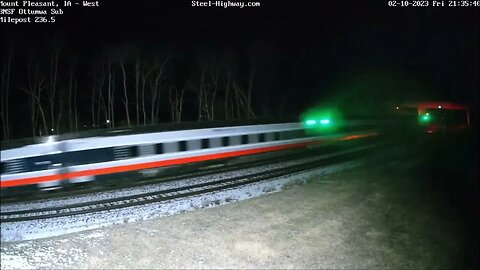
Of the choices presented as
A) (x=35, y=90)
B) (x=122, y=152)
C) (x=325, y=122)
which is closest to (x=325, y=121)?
(x=325, y=122)

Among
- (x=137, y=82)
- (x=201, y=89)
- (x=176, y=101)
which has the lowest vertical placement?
(x=176, y=101)

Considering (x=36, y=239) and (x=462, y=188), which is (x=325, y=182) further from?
(x=36, y=239)

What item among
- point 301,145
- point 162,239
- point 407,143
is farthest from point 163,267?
point 407,143

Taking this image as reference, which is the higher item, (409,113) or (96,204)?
(409,113)

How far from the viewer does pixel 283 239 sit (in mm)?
7250

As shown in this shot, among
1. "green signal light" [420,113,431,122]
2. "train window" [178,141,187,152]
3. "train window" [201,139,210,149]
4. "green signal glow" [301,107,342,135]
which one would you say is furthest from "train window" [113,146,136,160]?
"green signal light" [420,113,431,122]

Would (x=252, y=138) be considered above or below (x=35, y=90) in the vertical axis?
below

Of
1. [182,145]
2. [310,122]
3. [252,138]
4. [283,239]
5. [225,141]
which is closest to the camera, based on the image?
[283,239]

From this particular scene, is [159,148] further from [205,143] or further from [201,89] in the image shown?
[201,89]

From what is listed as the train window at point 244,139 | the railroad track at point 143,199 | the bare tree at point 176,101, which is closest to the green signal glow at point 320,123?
the train window at point 244,139

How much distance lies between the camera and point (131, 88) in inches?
1628

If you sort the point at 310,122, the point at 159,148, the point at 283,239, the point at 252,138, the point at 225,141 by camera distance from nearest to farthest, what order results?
the point at 283,239
the point at 159,148
the point at 225,141
the point at 252,138
the point at 310,122

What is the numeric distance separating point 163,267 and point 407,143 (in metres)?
17.2

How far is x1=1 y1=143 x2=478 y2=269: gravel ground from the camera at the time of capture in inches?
253
